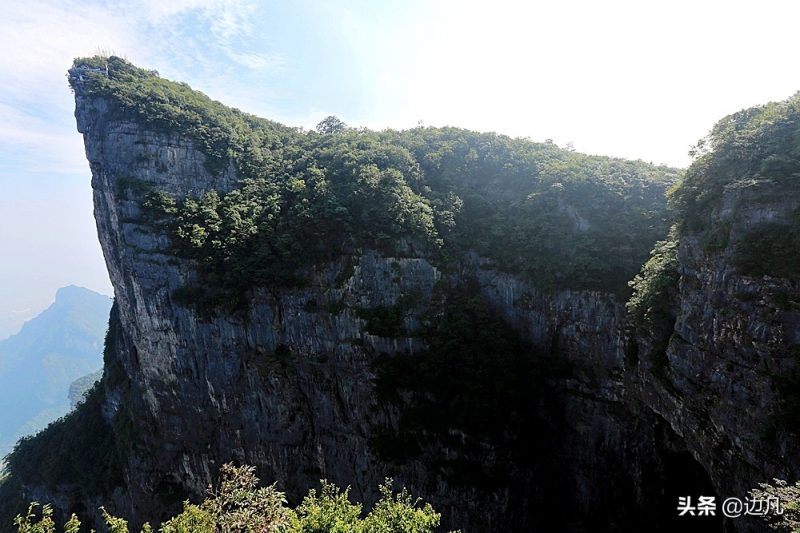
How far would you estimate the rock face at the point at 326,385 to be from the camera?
2303cm

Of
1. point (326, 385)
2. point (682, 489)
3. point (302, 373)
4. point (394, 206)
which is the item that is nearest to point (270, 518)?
point (326, 385)

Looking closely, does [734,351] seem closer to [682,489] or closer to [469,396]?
[682,489]

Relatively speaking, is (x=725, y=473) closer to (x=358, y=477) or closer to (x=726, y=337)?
(x=726, y=337)

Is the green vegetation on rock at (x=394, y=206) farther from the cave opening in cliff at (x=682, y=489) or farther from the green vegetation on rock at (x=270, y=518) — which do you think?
the green vegetation on rock at (x=270, y=518)

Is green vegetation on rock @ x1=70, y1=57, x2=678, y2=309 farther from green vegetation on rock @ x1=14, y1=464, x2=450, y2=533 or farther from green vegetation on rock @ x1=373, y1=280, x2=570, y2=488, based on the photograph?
green vegetation on rock @ x1=14, y1=464, x2=450, y2=533

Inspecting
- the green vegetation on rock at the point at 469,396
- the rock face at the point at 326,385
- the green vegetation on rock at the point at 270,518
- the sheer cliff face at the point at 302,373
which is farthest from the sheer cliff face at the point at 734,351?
the green vegetation on rock at the point at 469,396

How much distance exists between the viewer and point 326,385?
28.1 m

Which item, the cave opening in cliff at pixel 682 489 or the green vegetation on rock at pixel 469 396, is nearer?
the cave opening in cliff at pixel 682 489

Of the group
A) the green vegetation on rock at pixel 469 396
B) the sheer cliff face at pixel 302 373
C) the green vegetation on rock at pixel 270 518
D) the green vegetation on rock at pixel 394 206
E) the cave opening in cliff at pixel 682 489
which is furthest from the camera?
the green vegetation on rock at pixel 394 206

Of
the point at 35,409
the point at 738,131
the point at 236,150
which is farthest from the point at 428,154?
the point at 35,409

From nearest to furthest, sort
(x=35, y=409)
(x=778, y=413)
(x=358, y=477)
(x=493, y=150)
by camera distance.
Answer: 1. (x=778, y=413)
2. (x=358, y=477)
3. (x=493, y=150)
4. (x=35, y=409)

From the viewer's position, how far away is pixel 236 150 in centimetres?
3397

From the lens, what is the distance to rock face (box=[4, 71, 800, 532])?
23.0m

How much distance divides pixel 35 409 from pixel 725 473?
247138 millimetres
